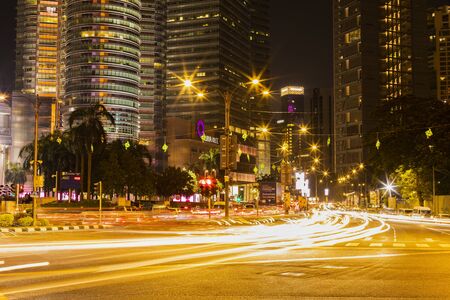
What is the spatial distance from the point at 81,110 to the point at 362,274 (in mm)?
75011

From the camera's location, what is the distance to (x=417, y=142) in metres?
75.5

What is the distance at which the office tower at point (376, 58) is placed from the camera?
578ft

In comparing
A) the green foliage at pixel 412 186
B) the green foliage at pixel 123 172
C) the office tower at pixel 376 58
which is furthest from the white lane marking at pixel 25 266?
the office tower at pixel 376 58

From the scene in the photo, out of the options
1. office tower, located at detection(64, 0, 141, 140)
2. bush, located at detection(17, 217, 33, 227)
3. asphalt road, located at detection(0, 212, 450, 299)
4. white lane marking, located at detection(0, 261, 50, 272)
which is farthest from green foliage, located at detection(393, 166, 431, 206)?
office tower, located at detection(64, 0, 141, 140)

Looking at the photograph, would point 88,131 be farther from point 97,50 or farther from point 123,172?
point 97,50

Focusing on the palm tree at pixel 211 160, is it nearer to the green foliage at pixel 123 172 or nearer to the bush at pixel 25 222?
the green foliage at pixel 123 172

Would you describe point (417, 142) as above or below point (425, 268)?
above

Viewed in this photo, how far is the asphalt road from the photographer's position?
11492 mm

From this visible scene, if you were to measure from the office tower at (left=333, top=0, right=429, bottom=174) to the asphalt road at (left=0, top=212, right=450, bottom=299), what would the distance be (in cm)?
15856

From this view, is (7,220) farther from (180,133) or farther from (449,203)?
(180,133)

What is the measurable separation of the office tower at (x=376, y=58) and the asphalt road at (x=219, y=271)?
6242 inches

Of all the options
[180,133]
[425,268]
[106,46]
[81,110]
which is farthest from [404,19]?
[425,268]

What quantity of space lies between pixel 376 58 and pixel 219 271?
170 metres

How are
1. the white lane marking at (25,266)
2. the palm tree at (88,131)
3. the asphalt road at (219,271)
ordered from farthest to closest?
1. the palm tree at (88,131)
2. the white lane marking at (25,266)
3. the asphalt road at (219,271)
